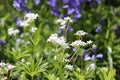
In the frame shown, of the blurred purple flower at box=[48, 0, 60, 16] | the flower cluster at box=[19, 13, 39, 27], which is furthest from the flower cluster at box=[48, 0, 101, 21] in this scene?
the flower cluster at box=[19, 13, 39, 27]

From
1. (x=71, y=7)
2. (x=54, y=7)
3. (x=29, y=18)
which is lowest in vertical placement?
(x=29, y=18)

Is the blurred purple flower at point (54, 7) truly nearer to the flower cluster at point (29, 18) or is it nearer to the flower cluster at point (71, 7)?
the flower cluster at point (71, 7)

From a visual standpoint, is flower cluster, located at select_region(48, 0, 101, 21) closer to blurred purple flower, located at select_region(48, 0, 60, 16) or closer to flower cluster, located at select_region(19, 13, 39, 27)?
blurred purple flower, located at select_region(48, 0, 60, 16)

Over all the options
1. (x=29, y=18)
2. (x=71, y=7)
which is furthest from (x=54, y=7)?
(x=29, y=18)

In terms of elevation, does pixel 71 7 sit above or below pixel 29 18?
above

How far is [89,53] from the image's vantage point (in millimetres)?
3453

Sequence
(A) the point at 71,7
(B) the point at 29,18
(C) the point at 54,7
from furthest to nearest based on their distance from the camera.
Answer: (C) the point at 54,7, (A) the point at 71,7, (B) the point at 29,18

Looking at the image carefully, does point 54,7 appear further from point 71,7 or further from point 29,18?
point 29,18

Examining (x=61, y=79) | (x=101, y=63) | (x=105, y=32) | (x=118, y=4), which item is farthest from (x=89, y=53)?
(x=61, y=79)

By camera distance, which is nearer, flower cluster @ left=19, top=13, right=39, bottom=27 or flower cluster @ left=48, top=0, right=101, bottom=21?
flower cluster @ left=19, top=13, right=39, bottom=27

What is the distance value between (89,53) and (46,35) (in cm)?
55

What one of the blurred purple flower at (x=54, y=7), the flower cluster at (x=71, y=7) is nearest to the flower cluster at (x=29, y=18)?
the flower cluster at (x=71, y=7)

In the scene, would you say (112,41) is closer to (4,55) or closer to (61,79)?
Result: (4,55)

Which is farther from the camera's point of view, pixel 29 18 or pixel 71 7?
pixel 71 7
